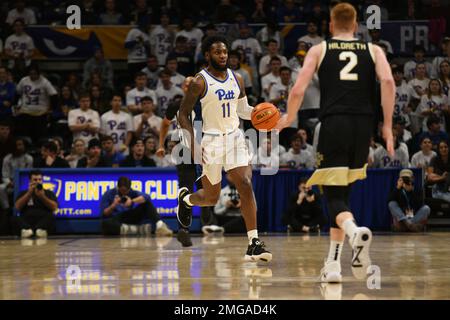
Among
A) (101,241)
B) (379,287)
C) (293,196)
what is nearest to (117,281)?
(379,287)

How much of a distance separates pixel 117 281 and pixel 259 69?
37.0 feet

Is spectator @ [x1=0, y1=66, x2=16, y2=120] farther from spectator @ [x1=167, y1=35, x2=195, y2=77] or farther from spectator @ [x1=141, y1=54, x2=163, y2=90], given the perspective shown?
spectator @ [x1=167, y1=35, x2=195, y2=77]

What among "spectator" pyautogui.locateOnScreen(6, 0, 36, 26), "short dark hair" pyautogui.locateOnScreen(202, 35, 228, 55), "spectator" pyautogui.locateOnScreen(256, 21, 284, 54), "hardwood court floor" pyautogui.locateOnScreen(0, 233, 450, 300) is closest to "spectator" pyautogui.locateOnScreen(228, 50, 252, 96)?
"spectator" pyautogui.locateOnScreen(256, 21, 284, 54)

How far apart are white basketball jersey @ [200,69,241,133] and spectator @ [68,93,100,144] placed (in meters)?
7.54

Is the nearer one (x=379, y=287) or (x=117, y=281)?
(x=379, y=287)

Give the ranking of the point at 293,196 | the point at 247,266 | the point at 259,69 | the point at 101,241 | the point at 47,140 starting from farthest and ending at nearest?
the point at 259,69
the point at 47,140
the point at 293,196
the point at 101,241
the point at 247,266

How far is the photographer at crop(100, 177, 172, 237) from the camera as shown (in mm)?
14438

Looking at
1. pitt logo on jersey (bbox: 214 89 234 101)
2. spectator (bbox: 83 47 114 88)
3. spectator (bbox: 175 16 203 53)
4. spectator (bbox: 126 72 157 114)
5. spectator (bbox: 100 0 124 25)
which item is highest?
spectator (bbox: 100 0 124 25)

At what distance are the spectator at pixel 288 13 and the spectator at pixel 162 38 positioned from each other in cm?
267

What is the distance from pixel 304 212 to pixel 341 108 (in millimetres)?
8224

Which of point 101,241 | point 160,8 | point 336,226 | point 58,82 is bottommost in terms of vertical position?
point 101,241

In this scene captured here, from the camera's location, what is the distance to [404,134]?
1625cm

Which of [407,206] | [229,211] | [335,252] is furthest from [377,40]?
[335,252]
